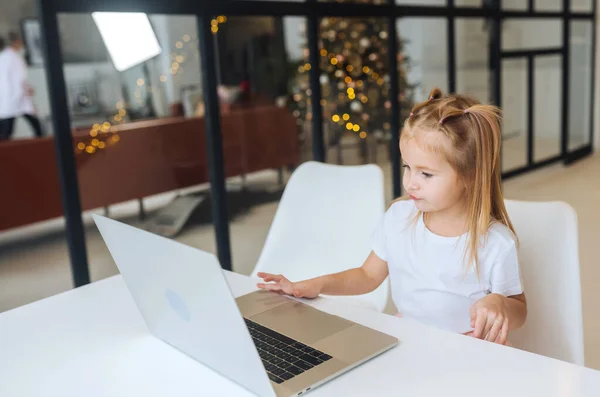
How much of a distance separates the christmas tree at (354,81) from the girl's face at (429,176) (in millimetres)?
2159

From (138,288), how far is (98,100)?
5.41 ft

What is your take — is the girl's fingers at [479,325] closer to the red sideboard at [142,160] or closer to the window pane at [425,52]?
the red sideboard at [142,160]

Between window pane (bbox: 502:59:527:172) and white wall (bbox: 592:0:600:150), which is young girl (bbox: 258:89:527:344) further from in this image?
white wall (bbox: 592:0:600:150)

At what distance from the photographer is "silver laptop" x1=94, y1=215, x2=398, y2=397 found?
89 centimetres

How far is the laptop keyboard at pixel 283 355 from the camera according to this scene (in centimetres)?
103

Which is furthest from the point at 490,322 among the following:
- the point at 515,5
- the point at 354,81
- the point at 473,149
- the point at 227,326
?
the point at 515,5

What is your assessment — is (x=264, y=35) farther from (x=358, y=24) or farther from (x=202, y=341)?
(x=202, y=341)

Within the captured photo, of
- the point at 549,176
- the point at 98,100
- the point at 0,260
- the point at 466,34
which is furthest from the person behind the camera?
the point at 549,176

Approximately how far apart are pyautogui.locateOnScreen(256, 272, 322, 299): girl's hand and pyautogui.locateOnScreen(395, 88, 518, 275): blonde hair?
368mm

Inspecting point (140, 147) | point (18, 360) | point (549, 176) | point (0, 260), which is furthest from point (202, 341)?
point (549, 176)

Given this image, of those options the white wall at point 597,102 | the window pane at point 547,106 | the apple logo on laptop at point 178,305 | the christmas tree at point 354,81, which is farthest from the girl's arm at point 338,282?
the white wall at point 597,102

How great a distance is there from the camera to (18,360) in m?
1.19

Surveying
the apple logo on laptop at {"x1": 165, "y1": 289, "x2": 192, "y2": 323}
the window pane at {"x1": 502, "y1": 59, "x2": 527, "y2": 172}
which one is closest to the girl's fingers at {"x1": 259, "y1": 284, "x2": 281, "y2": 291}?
the apple logo on laptop at {"x1": 165, "y1": 289, "x2": 192, "y2": 323}

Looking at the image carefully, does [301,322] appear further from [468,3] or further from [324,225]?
[468,3]
